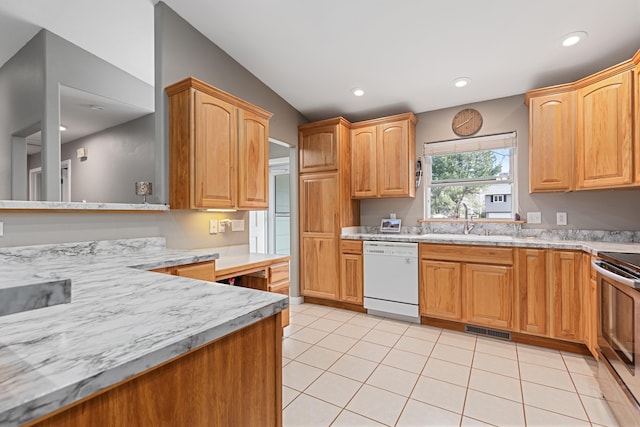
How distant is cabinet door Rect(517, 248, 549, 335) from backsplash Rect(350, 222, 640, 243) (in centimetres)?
63

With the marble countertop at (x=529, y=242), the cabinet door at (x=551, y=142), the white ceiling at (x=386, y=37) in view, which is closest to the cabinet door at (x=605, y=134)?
the cabinet door at (x=551, y=142)

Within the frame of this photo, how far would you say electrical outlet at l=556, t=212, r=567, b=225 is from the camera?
10.0 feet

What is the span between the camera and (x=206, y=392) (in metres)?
0.71

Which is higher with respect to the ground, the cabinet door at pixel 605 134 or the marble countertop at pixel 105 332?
the cabinet door at pixel 605 134

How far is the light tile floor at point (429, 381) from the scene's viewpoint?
179cm

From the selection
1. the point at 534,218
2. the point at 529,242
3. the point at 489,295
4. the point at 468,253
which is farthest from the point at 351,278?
the point at 534,218

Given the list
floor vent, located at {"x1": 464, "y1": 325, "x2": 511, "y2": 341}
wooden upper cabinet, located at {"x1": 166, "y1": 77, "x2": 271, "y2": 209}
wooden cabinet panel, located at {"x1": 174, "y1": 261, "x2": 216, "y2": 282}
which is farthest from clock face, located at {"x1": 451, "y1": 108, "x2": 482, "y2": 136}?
wooden cabinet panel, located at {"x1": 174, "y1": 261, "x2": 216, "y2": 282}

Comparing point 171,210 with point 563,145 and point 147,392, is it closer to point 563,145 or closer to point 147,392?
point 147,392

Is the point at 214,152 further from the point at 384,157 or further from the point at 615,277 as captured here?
the point at 615,277

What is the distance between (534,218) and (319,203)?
2.35m

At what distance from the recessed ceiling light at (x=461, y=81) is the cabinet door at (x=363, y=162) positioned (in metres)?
0.98

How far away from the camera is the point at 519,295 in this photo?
2.73 metres

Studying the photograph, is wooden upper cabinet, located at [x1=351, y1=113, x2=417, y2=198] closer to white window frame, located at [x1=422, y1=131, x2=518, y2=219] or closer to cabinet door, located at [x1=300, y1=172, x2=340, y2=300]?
white window frame, located at [x1=422, y1=131, x2=518, y2=219]

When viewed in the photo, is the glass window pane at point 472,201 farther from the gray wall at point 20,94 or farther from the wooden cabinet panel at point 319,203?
the gray wall at point 20,94
